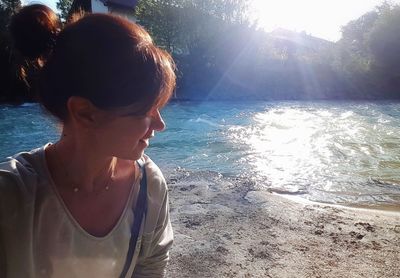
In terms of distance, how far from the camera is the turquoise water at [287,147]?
5676 millimetres

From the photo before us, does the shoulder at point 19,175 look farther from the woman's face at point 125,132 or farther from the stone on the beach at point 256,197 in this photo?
the stone on the beach at point 256,197

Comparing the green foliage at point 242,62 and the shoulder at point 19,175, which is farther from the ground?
the green foliage at point 242,62

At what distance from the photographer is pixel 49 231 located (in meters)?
1.07

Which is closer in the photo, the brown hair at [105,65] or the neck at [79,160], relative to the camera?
the brown hair at [105,65]

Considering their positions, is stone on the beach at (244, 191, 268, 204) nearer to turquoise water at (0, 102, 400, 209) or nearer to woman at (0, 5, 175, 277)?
turquoise water at (0, 102, 400, 209)

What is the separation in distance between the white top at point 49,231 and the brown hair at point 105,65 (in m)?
0.25

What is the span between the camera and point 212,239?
3332 mm

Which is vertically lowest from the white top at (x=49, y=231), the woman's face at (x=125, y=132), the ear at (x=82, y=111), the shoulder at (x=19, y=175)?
the white top at (x=49, y=231)

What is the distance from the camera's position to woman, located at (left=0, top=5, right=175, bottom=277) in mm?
995

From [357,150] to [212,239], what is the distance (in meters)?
6.09

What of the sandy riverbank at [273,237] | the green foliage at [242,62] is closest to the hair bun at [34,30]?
the sandy riverbank at [273,237]

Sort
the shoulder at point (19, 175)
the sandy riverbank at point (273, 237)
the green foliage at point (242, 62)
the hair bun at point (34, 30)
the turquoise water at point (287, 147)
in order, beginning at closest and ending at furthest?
1. the shoulder at point (19, 175)
2. the hair bun at point (34, 30)
3. the sandy riverbank at point (273, 237)
4. the turquoise water at point (287, 147)
5. the green foliage at point (242, 62)

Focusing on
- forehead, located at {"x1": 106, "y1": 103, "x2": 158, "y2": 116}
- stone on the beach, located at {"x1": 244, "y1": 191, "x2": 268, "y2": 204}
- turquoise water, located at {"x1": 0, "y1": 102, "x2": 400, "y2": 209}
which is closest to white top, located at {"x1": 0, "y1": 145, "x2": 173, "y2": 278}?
forehead, located at {"x1": 106, "y1": 103, "x2": 158, "y2": 116}

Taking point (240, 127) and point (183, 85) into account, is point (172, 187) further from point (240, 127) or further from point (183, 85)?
point (183, 85)
